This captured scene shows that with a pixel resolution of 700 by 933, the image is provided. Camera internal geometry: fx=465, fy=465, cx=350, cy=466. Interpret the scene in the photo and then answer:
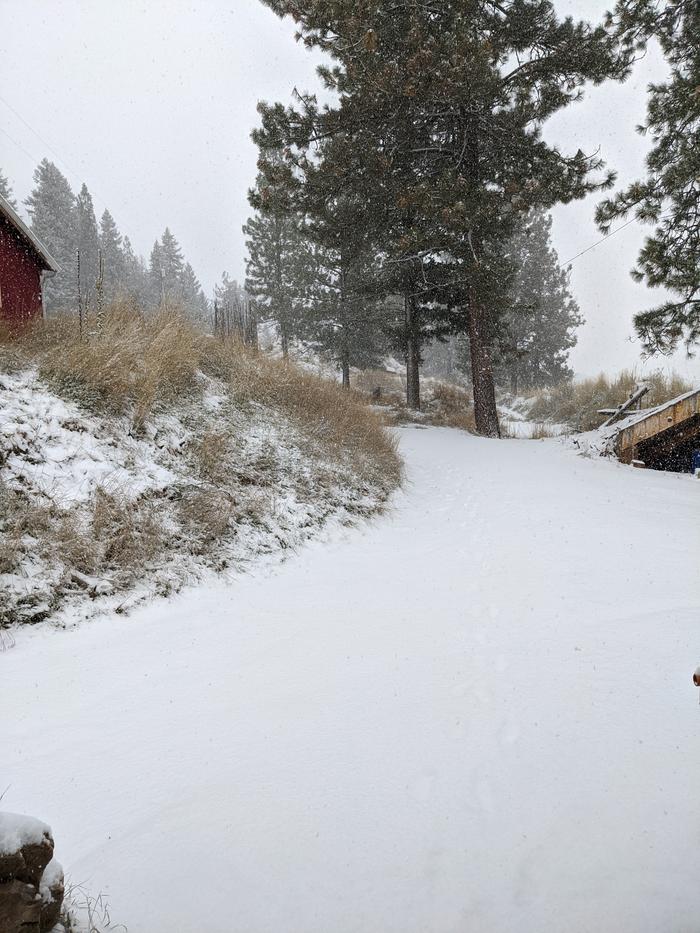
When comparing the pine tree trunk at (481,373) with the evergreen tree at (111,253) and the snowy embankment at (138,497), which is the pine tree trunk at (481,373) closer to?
the snowy embankment at (138,497)

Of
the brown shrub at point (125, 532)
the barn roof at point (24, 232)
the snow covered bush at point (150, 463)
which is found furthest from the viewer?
the barn roof at point (24, 232)

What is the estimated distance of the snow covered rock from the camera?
4.09 feet

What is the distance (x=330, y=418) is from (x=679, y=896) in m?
6.94

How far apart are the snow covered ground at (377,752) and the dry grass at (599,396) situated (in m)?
10.1

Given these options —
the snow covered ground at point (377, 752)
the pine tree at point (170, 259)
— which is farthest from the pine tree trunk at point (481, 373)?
the pine tree at point (170, 259)

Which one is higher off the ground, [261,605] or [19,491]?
[19,491]

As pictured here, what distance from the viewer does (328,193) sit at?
37.7 ft

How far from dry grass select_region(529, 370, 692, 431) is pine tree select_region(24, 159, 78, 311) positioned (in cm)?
3265

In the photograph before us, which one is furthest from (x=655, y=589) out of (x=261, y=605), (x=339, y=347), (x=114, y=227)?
(x=114, y=227)

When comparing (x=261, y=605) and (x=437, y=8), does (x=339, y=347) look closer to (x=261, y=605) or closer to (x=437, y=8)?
(x=437, y=8)

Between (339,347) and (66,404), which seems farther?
(339,347)

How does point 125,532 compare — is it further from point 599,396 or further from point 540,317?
point 540,317

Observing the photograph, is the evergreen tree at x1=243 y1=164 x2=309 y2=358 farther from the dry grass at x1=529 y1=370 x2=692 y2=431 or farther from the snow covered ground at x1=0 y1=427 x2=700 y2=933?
the snow covered ground at x1=0 y1=427 x2=700 y2=933

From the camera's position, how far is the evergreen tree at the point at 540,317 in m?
27.8
